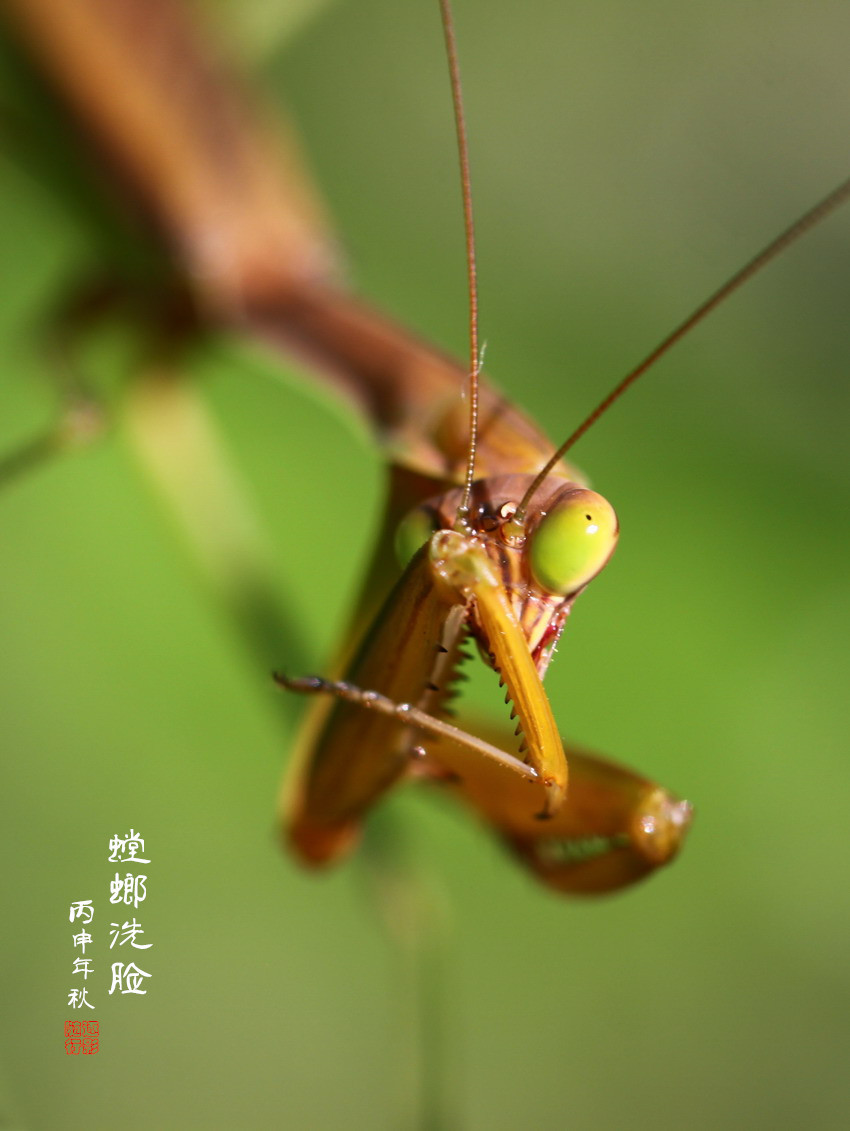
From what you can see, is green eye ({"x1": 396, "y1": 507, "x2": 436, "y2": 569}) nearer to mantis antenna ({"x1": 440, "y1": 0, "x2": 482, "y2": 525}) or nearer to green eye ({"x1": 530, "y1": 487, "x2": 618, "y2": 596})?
mantis antenna ({"x1": 440, "y1": 0, "x2": 482, "y2": 525})

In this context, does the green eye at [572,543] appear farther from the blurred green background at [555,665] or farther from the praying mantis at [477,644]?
the blurred green background at [555,665]

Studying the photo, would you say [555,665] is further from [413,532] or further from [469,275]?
[469,275]

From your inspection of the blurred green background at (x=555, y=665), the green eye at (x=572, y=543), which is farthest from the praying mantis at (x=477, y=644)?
the blurred green background at (x=555, y=665)

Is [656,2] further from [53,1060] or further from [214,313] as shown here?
[53,1060]

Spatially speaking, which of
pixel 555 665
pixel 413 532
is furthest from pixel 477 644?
pixel 555 665

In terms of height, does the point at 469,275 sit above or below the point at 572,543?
above

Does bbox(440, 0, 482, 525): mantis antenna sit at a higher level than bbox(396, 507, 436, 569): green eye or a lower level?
higher

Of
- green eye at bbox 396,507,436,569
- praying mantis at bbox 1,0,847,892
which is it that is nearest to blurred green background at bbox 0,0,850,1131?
praying mantis at bbox 1,0,847,892
